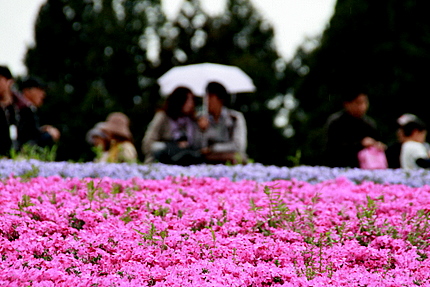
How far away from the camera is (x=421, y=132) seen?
27.1 feet

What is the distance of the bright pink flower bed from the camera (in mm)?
2564

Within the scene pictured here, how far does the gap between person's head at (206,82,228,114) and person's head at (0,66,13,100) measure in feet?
8.76

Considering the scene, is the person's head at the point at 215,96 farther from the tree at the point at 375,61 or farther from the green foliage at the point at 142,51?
the green foliage at the point at 142,51

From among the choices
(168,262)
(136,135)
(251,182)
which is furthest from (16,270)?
(136,135)

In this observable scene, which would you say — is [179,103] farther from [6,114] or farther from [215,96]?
[6,114]

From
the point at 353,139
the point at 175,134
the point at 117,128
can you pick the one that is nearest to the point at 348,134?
the point at 353,139

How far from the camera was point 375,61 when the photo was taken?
19266 millimetres

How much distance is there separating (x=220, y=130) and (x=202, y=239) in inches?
171

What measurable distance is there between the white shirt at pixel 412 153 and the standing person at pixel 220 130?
8.84 feet

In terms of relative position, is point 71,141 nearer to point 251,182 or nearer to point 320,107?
point 320,107

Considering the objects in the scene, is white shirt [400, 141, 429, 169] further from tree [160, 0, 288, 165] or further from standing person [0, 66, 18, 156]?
tree [160, 0, 288, 165]

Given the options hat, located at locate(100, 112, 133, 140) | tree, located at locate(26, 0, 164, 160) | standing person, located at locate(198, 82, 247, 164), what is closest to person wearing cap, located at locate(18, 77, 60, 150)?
hat, located at locate(100, 112, 133, 140)

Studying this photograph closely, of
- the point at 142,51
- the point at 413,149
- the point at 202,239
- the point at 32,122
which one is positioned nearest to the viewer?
the point at 202,239

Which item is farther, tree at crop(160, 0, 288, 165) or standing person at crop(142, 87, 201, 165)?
tree at crop(160, 0, 288, 165)
